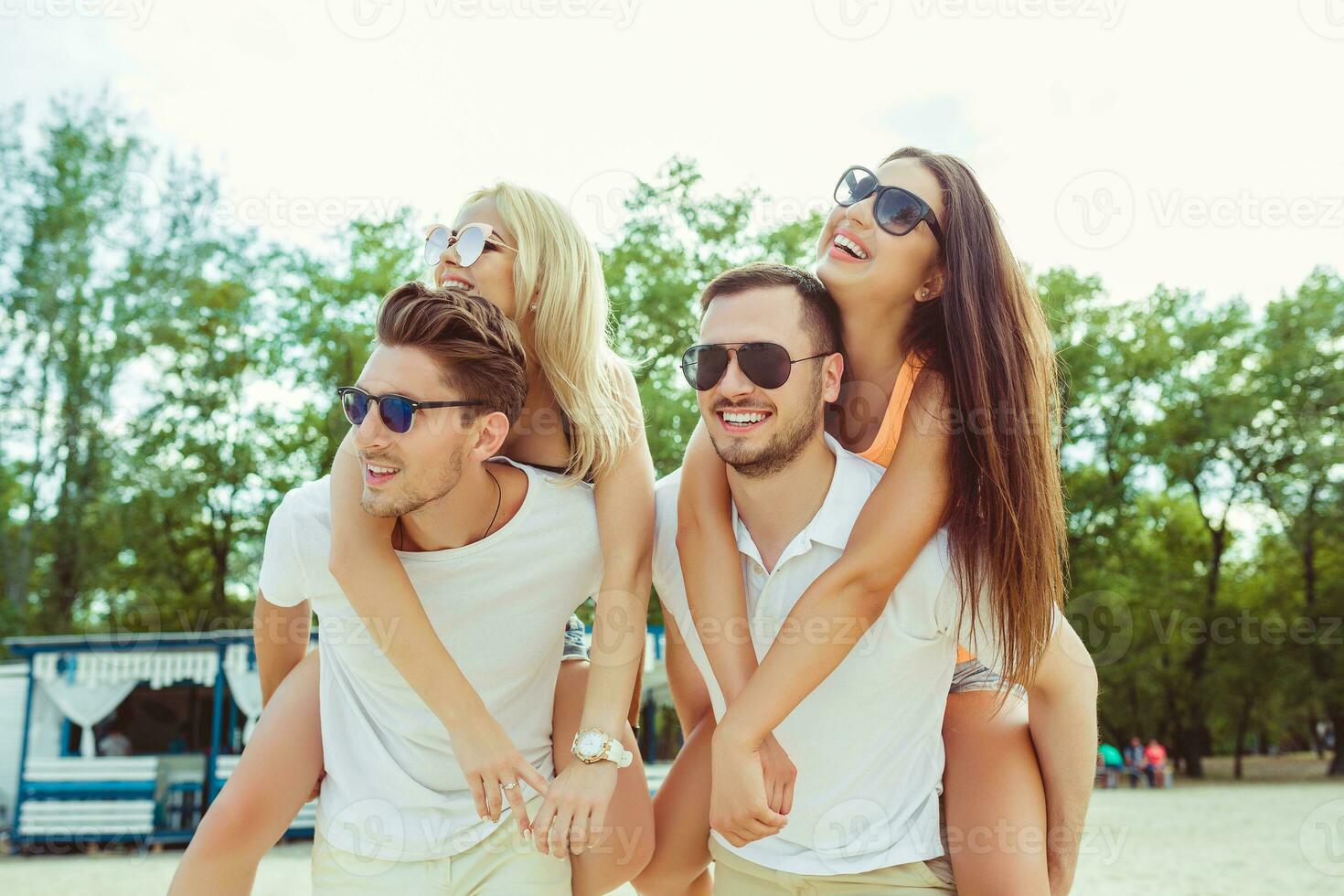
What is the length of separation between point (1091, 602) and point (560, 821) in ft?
102

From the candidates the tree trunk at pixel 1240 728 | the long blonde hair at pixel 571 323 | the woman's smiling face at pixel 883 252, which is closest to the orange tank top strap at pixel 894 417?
the woman's smiling face at pixel 883 252

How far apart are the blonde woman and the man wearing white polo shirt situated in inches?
12.9

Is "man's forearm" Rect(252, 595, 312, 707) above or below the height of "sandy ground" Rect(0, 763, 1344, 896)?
above

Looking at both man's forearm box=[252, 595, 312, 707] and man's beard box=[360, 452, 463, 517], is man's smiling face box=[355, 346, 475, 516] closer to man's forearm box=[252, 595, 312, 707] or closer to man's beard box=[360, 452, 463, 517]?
man's beard box=[360, 452, 463, 517]

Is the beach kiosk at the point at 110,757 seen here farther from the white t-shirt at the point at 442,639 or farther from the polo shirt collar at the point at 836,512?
the polo shirt collar at the point at 836,512

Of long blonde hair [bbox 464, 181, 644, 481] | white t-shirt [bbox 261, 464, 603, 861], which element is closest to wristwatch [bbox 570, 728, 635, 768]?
white t-shirt [bbox 261, 464, 603, 861]

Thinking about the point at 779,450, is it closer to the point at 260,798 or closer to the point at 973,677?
the point at 973,677

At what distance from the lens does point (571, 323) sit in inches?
137

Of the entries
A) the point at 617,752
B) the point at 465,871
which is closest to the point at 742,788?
the point at 617,752

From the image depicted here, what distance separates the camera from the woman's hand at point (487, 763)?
9.62 feet

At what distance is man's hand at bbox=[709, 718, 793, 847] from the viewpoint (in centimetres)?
274

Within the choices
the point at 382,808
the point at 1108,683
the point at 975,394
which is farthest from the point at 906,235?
the point at 1108,683

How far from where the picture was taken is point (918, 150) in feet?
10.8

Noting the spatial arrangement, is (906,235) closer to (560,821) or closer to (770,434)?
(770,434)
